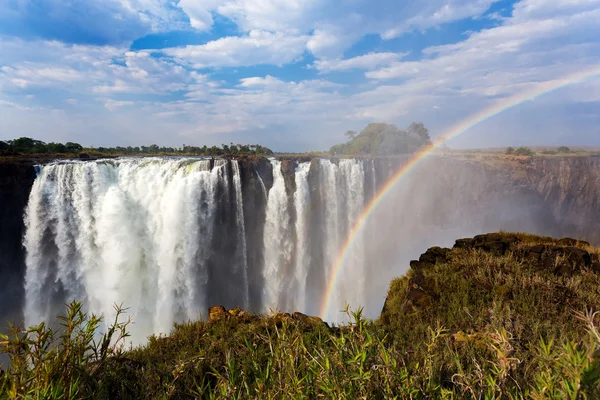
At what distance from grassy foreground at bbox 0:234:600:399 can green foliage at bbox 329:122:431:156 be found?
3110cm

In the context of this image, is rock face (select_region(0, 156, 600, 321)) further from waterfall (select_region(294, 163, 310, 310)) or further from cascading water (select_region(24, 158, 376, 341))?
cascading water (select_region(24, 158, 376, 341))

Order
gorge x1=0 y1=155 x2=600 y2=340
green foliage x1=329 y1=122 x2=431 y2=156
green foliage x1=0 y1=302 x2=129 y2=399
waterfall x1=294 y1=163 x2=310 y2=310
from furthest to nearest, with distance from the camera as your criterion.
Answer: green foliage x1=329 y1=122 x2=431 y2=156, waterfall x1=294 y1=163 x2=310 y2=310, gorge x1=0 y1=155 x2=600 y2=340, green foliage x1=0 y1=302 x2=129 y2=399

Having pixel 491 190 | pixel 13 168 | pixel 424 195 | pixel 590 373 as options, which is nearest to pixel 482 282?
pixel 590 373

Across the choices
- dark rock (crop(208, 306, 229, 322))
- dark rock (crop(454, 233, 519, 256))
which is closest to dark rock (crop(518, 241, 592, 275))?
dark rock (crop(454, 233, 519, 256))

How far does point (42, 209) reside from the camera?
15.6 m

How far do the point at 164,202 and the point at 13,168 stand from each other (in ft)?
27.2

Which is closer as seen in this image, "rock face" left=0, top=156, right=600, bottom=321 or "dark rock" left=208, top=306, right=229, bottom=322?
"dark rock" left=208, top=306, right=229, bottom=322

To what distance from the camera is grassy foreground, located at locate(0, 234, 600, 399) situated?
4.93 ft

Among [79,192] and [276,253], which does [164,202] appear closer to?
[79,192]

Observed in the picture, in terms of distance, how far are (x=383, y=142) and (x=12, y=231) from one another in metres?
39.9

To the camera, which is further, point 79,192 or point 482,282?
point 79,192

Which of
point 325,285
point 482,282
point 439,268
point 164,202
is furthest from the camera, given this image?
point 325,285

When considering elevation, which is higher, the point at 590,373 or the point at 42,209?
the point at 590,373

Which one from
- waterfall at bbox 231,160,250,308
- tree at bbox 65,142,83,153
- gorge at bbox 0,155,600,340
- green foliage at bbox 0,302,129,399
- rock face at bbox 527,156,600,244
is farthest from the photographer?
rock face at bbox 527,156,600,244
